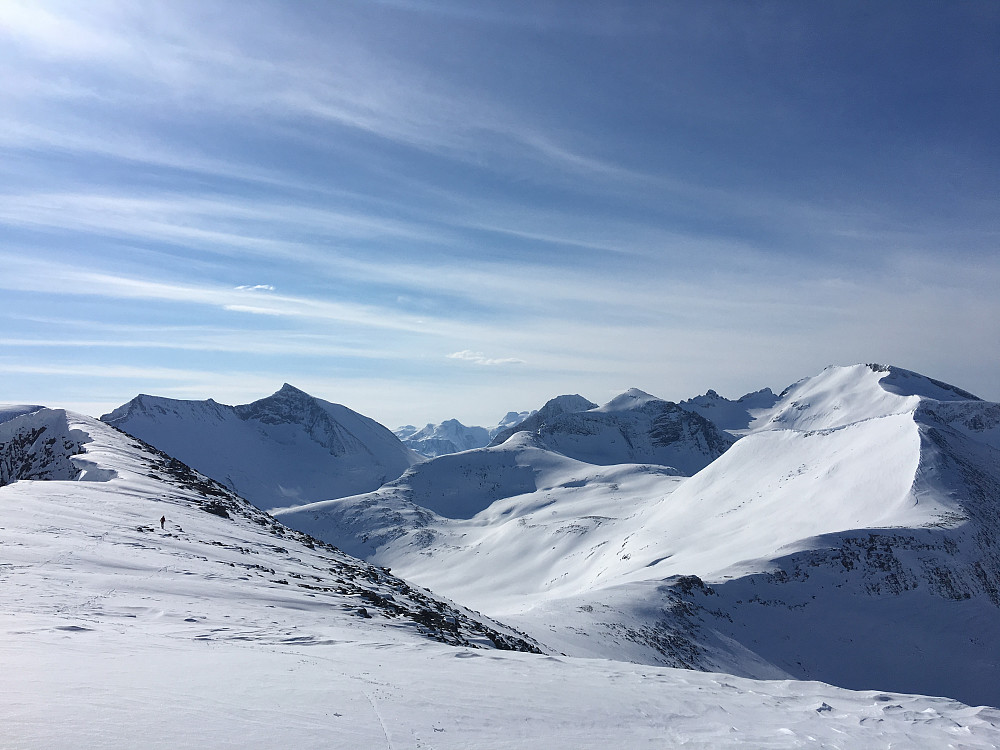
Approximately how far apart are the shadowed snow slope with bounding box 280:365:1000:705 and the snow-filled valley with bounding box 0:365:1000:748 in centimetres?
23

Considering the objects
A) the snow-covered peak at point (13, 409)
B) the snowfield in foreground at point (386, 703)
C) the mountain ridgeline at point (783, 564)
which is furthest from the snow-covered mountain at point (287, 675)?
the snow-covered peak at point (13, 409)

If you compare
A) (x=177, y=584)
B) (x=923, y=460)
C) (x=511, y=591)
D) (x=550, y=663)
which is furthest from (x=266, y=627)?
(x=511, y=591)

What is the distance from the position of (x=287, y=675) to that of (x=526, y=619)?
2655cm

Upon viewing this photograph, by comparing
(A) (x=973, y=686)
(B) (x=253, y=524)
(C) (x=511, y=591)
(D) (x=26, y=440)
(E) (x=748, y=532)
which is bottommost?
(C) (x=511, y=591)

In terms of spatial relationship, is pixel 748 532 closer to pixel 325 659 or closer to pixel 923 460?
pixel 923 460

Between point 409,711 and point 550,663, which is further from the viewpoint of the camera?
point 550,663

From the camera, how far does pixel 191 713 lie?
7.12m

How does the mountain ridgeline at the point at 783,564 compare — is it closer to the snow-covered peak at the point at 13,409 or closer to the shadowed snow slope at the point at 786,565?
the shadowed snow slope at the point at 786,565

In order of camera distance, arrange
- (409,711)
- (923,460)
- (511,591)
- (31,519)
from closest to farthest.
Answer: (409,711)
(31,519)
(923,460)
(511,591)

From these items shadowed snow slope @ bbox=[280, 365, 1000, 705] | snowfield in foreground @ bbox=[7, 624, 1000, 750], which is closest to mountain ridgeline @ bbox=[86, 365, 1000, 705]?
shadowed snow slope @ bbox=[280, 365, 1000, 705]

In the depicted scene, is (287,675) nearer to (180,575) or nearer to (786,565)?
(180,575)

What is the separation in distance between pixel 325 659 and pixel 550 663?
5372 mm

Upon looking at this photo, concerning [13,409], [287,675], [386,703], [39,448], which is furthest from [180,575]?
[13,409]

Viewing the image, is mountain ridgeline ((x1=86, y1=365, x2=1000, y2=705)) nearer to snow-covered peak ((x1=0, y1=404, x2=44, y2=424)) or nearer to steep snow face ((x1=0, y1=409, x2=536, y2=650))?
steep snow face ((x1=0, y1=409, x2=536, y2=650))
